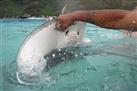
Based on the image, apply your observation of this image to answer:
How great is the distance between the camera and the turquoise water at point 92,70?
109 inches

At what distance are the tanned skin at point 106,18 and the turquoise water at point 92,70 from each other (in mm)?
338

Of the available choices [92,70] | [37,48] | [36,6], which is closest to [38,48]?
[37,48]

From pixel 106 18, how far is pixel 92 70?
1.37 ft

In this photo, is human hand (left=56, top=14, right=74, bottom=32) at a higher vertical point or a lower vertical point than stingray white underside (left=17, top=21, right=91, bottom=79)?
higher

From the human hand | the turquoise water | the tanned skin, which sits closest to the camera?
the turquoise water

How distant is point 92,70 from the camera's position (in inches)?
121

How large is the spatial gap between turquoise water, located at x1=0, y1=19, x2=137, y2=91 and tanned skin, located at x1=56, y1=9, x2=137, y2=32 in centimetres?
34

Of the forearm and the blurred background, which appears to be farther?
the blurred background

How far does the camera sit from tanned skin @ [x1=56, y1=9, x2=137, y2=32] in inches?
114

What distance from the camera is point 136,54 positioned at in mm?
3574

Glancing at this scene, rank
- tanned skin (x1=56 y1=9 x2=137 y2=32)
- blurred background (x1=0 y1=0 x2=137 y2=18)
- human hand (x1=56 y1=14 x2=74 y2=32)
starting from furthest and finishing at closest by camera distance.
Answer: blurred background (x1=0 y1=0 x2=137 y2=18), human hand (x1=56 y1=14 x2=74 y2=32), tanned skin (x1=56 y1=9 x2=137 y2=32)

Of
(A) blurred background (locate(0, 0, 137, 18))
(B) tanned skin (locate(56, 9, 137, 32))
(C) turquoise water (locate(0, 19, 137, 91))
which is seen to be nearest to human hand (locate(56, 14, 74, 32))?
(B) tanned skin (locate(56, 9, 137, 32))

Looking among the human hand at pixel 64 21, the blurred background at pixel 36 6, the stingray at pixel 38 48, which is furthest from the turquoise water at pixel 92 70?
the blurred background at pixel 36 6

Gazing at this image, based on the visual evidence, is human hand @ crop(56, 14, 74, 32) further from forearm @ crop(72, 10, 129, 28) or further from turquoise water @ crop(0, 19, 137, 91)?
turquoise water @ crop(0, 19, 137, 91)
